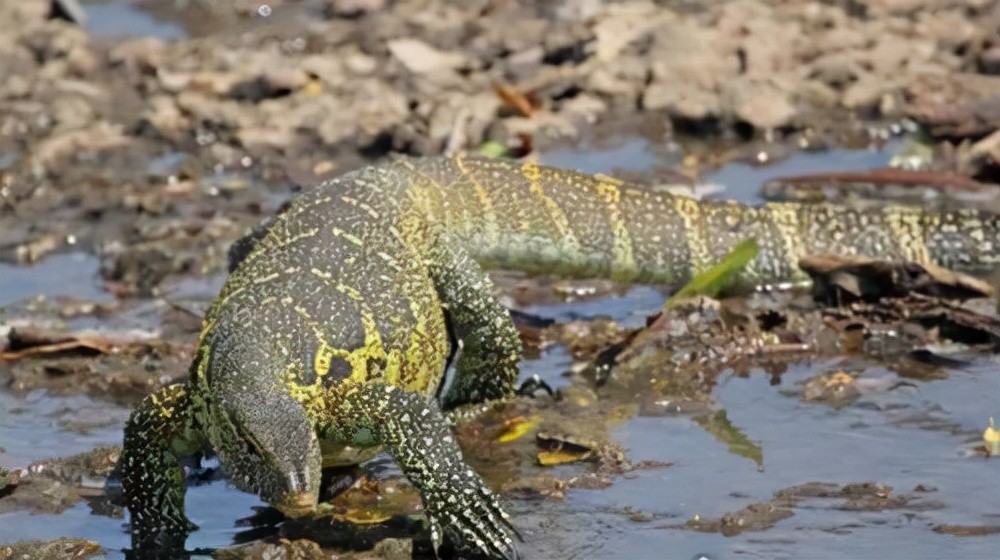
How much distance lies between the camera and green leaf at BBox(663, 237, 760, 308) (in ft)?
42.7

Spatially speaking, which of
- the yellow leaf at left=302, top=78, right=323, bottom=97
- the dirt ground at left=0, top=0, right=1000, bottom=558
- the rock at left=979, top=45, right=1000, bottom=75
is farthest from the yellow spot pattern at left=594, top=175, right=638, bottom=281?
the yellow leaf at left=302, top=78, right=323, bottom=97

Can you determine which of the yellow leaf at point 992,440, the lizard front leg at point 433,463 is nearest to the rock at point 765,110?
the yellow leaf at point 992,440

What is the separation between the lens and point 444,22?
20.3 meters

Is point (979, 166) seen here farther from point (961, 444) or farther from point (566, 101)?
point (961, 444)

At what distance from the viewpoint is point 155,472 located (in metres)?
10.1

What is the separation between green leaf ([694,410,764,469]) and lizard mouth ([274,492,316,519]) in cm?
266

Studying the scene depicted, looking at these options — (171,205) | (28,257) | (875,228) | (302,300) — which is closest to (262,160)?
(171,205)

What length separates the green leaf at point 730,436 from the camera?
34.7 feet

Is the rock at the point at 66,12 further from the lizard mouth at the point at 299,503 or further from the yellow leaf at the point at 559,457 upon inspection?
the lizard mouth at the point at 299,503

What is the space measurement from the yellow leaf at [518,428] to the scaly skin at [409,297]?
354mm

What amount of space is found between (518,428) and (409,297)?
109cm

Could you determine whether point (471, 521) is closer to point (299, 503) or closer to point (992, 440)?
point (299, 503)

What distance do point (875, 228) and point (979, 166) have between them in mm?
2121

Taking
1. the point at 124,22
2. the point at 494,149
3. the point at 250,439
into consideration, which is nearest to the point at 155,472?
the point at 250,439
